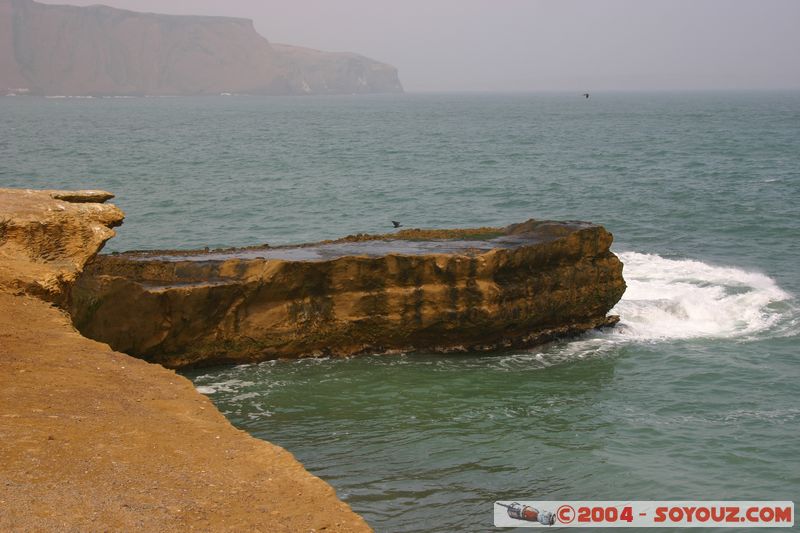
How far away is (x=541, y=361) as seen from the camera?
19219 millimetres

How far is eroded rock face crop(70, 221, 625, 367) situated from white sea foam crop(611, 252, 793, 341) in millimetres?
2750

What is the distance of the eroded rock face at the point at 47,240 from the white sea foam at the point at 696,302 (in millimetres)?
11815

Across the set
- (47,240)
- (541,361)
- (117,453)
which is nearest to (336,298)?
(541,361)

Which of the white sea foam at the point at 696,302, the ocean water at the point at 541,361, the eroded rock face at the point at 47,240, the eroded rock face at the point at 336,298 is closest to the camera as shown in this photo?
the eroded rock face at the point at 47,240

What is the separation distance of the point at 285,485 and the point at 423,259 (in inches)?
413

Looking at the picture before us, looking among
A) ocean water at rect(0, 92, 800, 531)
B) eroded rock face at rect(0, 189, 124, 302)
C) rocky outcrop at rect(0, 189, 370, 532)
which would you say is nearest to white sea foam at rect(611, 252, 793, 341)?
ocean water at rect(0, 92, 800, 531)

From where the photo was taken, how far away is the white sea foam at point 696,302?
22344 millimetres

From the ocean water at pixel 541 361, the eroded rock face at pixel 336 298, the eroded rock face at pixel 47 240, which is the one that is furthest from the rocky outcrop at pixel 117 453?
the eroded rock face at pixel 336 298

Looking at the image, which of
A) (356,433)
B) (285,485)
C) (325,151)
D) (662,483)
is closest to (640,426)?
(662,483)

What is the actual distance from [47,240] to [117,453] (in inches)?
229

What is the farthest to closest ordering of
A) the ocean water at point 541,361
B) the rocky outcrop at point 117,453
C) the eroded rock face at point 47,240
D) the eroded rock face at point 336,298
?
the eroded rock face at point 336,298 < the ocean water at point 541,361 < the eroded rock face at point 47,240 < the rocky outcrop at point 117,453

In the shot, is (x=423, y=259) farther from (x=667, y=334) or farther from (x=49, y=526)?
(x=49, y=526)

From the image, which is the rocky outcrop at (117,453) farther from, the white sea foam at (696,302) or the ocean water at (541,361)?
the white sea foam at (696,302)

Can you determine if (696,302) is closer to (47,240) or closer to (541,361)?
(541,361)
